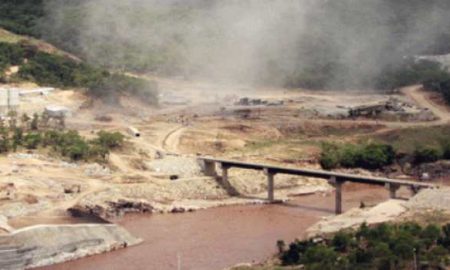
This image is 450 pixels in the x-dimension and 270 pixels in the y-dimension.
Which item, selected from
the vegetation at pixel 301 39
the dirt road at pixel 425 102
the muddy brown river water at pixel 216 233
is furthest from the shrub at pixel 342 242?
the vegetation at pixel 301 39

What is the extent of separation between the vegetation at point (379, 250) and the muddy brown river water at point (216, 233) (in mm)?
5442

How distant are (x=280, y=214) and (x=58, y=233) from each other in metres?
18.3

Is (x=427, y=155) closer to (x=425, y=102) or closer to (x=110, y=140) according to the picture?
(x=425, y=102)

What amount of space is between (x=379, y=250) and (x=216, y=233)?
58.6 ft

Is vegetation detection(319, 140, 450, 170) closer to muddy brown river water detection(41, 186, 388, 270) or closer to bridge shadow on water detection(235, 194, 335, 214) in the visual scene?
muddy brown river water detection(41, 186, 388, 270)

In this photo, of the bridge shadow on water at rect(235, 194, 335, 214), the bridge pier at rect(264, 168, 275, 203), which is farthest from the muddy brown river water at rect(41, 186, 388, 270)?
the bridge pier at rect(264, 168, 275, 203)

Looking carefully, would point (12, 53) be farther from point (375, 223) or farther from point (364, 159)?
point (375, 223)

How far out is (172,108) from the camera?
105750 mm

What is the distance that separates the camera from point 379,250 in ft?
165

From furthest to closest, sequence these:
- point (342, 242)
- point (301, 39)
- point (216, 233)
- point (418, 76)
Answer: point (301, 39) < point (418, 76) < point (216, 233) < point (342, 242)

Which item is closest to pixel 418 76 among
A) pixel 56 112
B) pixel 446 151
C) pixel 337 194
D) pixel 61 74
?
pixel 446 151

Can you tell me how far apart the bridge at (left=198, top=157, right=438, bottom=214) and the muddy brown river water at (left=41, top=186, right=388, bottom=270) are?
168cm

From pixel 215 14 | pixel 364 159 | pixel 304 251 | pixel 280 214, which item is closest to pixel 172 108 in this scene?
pixel 364 159

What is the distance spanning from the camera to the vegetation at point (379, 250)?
1938 inches
